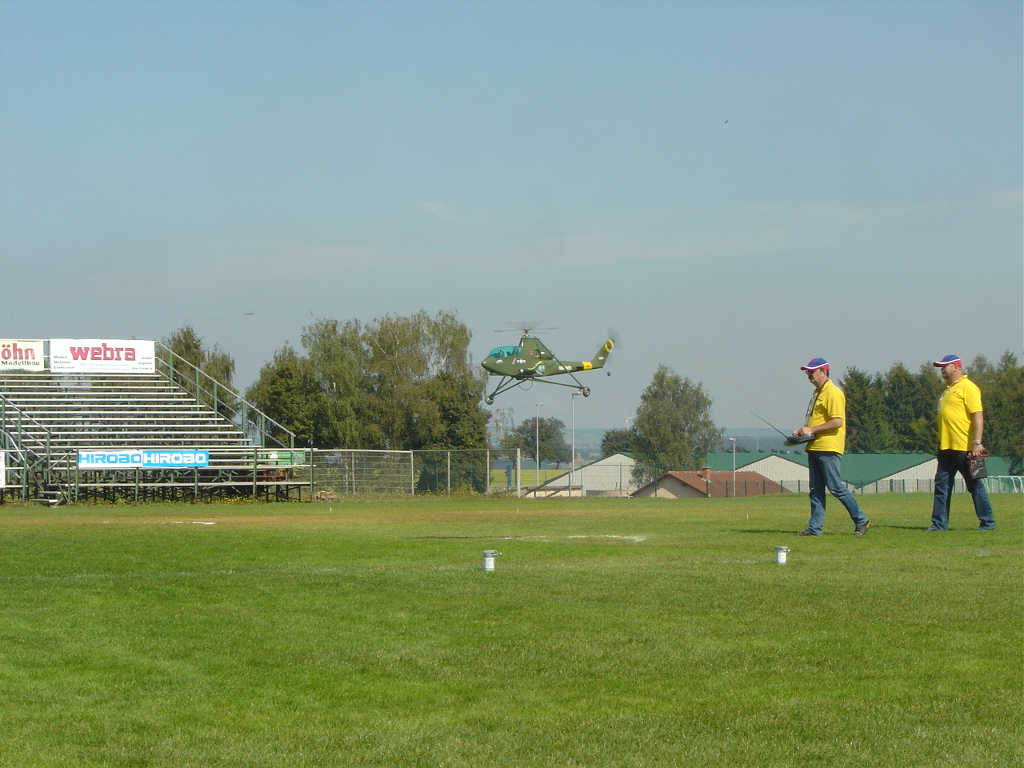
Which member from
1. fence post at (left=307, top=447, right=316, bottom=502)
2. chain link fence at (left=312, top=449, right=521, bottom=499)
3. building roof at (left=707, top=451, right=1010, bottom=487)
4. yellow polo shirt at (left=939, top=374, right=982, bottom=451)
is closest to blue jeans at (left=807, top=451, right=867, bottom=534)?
yellow polo shirt at (left=939, top=374, right=982, bottom=451)

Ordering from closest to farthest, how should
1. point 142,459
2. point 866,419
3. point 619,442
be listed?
point 142,459 → point 866,419 → point 619,442

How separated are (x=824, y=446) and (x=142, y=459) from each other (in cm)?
3645

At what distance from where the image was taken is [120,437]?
5031 cm

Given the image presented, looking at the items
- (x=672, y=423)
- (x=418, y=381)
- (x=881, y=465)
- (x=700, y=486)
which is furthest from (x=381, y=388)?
(x=672, y=423)

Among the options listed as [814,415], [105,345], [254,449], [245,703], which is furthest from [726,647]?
[105,345]

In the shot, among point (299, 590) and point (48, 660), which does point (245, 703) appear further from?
point (299, 590)

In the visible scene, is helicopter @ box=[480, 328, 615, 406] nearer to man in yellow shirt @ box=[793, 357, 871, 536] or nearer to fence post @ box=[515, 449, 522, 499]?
fence post @ box=[515, 449, 522, 499]

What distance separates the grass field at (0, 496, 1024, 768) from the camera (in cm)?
517

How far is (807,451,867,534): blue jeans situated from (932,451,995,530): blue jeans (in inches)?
46.1

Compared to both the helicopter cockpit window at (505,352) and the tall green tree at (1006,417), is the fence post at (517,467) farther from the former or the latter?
the tall green tree at (1006,417)

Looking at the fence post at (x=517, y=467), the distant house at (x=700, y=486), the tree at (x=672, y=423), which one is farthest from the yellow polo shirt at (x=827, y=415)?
the tree at (x=672, y=423)

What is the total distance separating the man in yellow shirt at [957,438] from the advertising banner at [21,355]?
156ft

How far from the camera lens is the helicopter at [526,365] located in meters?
70.4

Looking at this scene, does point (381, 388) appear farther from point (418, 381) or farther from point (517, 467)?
point (517, 467)
